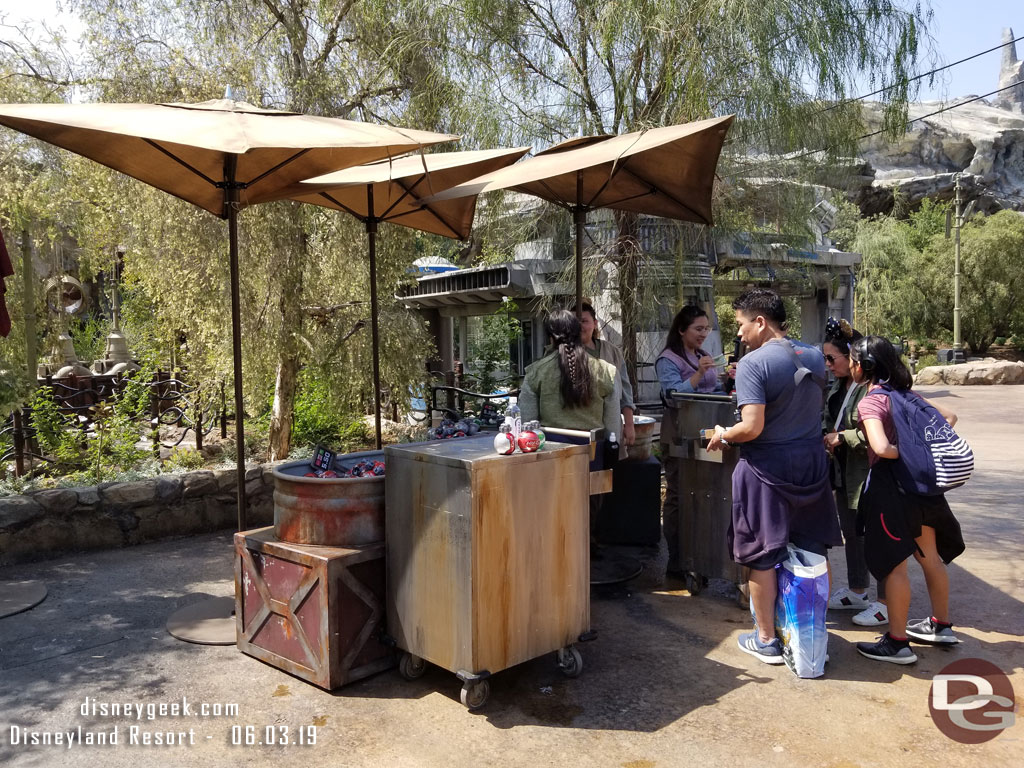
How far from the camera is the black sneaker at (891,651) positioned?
13.1 ft

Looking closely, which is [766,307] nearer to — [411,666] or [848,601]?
[848,601]

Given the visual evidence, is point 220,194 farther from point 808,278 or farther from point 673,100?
point 808,278

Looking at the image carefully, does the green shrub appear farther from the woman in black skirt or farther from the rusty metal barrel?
the woman in black skirt

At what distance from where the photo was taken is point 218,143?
11.6ft

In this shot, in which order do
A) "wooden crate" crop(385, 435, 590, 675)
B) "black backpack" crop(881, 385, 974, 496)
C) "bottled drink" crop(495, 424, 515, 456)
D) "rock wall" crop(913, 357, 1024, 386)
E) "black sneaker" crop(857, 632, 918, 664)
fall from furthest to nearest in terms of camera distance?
"rock wall" crop(913, 357, 1024, 386)
"black sneaker" crop(857, 632, 918, 664)
"black backpack" crop(881, 385, 974, 496)
"bottled drink" crop(495, 424, 515, 456)
"wooden crate" crop(385, 435, 590, 675)

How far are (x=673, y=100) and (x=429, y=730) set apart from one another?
18.2 ft

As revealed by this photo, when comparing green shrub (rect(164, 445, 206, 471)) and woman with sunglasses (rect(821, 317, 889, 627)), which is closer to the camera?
woman with sunglasses (rect(821, 317, 889, 627))

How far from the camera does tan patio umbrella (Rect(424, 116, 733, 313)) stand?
474 cm

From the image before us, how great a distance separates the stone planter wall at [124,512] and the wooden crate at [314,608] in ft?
8.03

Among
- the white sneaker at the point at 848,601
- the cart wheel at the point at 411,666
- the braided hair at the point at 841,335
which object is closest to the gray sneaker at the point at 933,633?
the white sneaker at the point at 848,601

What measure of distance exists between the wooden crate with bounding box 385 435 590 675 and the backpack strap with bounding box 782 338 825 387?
1071 millimetres

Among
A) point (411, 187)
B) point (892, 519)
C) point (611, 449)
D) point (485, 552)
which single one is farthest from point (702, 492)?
point (411, 187)

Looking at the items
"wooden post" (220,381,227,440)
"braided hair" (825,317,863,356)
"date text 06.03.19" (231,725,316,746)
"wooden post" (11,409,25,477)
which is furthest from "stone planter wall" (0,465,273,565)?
"braided hair" (825,317,863,356)

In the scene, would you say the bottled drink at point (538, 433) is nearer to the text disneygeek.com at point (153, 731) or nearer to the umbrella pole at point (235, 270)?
the text disneygeek.com at point (153, 731)
